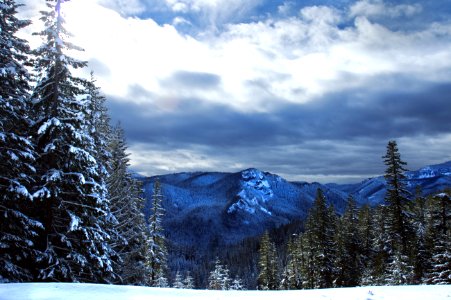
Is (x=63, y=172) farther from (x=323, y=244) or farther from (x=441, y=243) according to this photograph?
(x=323, y=244)

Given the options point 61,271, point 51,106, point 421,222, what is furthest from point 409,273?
point 51,106

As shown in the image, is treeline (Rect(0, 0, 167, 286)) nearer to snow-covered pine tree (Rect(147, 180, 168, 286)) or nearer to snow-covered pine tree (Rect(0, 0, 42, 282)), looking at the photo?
snow-covered pine tree (Rect(0, 0, 42, 282))

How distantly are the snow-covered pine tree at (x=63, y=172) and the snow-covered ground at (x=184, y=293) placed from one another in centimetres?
623

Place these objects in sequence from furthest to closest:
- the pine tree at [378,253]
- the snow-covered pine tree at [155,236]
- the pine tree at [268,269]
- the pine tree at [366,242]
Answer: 1. the pine tree at [268,269]
2. the pine tree at [366,242]
3. the pine tree at [378,253]
4. the snow-covered pine tree at [155,236]

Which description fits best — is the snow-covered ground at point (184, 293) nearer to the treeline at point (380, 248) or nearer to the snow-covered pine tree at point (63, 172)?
the snow-covered pine tree at point (63, 172)

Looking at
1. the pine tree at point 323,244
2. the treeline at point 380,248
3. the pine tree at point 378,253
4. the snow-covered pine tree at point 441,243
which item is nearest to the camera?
the snow-covered pine tree at point 441,243

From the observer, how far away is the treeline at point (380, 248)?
33.8 meters

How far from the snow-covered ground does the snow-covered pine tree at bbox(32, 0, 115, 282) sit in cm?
623

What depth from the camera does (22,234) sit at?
625 inches

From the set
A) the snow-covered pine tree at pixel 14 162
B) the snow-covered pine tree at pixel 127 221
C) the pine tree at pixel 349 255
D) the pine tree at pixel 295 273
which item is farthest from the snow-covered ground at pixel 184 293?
the pine tree at pixel 295 273

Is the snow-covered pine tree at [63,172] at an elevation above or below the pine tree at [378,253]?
above

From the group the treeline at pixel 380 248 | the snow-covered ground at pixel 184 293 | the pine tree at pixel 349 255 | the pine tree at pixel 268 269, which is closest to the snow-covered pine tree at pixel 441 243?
the treeline at pixel 380 248

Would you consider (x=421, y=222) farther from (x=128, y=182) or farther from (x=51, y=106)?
(x=51, y=106)

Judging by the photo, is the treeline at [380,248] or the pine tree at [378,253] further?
the pine tree at [378,253]
